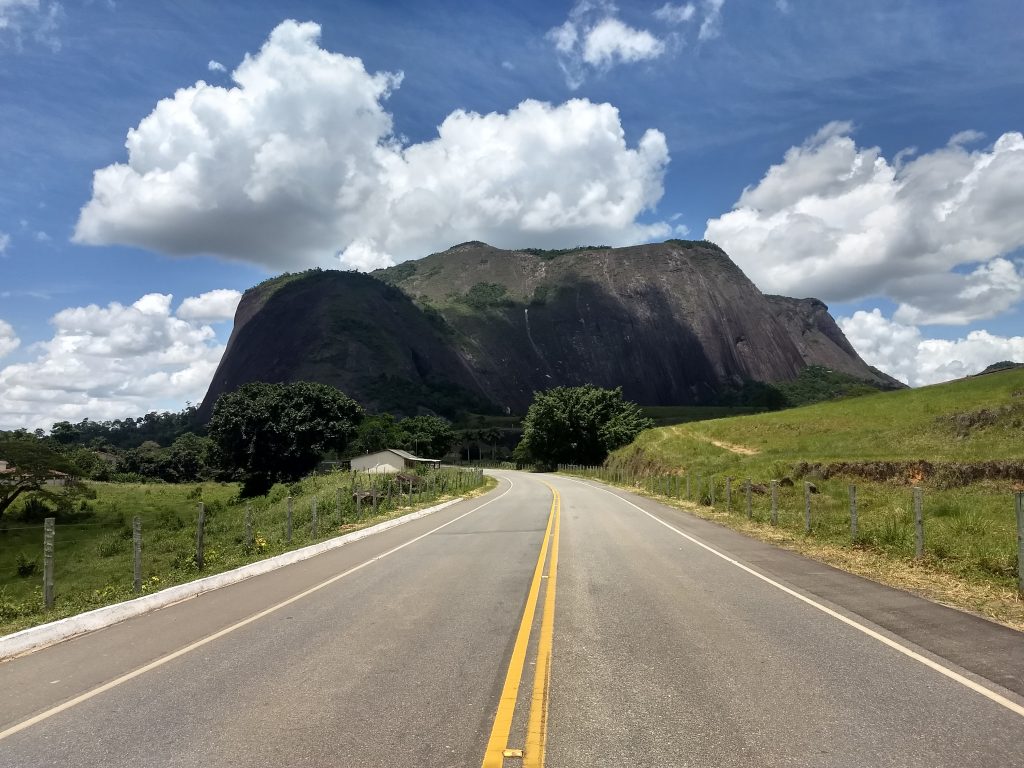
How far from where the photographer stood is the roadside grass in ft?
41.9

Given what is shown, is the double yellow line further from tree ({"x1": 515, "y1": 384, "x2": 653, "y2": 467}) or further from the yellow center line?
tree ({"x1": 515, "y1": 384, "x2": 653, "y2": 467})

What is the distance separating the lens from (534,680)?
5.89 m

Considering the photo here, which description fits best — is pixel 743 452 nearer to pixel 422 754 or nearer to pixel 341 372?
pixel 422 754

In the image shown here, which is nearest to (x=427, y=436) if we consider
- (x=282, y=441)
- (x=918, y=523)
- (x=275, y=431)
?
(x=282, y=441)

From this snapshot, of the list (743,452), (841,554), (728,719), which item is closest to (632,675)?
(728,719)

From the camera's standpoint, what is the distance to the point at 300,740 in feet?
15.5

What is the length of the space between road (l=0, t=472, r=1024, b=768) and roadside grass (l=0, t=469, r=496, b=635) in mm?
2790

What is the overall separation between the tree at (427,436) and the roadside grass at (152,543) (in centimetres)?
6205

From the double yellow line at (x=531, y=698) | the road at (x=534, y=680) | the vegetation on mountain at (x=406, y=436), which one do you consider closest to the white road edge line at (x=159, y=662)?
the road at (x=534, y=680)

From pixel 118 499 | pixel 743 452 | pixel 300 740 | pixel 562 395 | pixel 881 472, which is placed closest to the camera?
pixel 300 740

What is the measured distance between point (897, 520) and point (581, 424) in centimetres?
7435

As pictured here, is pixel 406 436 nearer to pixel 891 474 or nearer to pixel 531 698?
pixel 891 474

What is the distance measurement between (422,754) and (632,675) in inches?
89.5

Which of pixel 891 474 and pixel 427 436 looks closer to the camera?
pixel 891 474
